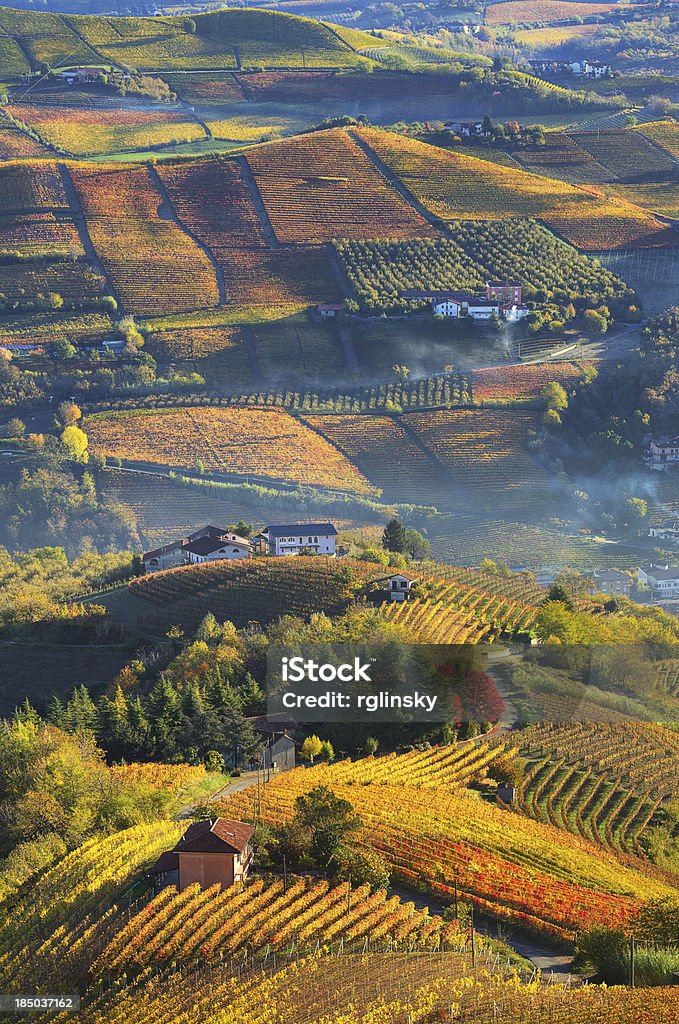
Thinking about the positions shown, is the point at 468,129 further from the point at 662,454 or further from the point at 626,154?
the point at 662,454

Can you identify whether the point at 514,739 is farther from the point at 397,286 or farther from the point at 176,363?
the point at 397,286

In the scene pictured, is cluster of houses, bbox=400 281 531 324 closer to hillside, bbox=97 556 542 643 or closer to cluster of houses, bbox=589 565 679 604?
cluster of houses, bbox=589 565 679 604

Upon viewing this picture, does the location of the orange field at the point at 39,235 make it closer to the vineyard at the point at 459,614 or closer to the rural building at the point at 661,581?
the rural building at the point at 661,581

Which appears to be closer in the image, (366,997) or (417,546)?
(366,997)

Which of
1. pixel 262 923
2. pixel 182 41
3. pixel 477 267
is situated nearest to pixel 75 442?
pixel 477 267

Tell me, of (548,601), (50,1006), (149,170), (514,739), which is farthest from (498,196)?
(50,1006)

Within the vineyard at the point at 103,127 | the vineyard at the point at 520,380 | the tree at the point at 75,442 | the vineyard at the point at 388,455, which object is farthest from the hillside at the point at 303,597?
the vineyard at the point at 103,127

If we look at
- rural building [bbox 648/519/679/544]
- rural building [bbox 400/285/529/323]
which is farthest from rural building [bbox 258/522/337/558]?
rural building [bbox 400/285/529/323]
